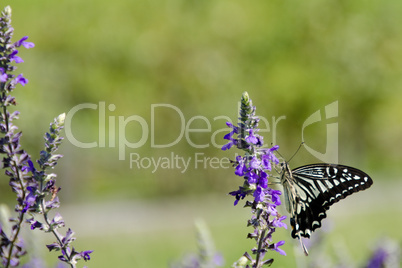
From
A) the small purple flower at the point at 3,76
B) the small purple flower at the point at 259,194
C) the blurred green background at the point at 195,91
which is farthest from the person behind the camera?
the blurred green background at the point at 195,91

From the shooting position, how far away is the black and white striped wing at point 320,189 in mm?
3303

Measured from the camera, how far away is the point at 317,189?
3541mm

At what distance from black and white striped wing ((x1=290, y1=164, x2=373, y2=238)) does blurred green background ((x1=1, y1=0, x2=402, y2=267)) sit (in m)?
7.00

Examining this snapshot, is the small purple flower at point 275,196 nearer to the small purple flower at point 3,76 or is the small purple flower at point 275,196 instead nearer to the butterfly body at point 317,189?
the butterfly body at point 317,189

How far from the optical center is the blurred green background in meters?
11.9

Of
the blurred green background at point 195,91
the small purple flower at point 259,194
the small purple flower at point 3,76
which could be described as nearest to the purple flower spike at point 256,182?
the small purple flower at point 259,194

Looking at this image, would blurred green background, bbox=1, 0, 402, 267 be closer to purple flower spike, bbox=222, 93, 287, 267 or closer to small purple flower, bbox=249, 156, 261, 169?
purple flower spike, bbox=222, 93, 287, 267

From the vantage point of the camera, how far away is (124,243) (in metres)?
10.3

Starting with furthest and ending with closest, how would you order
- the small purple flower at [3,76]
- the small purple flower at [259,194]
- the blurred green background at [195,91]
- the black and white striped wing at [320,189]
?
the blurred green background at [195,91] → the black and white striped wing at [320,189] → the small purple flower at [259,194] → the small purple flower at [3,76]

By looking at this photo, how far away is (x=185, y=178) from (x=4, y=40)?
35.1ft

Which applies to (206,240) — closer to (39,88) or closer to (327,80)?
(39,88)

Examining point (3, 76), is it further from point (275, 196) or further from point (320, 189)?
point (320, 189)

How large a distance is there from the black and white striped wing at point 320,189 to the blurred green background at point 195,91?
7.00 m

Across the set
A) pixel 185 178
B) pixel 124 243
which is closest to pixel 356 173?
pixel 124 243
